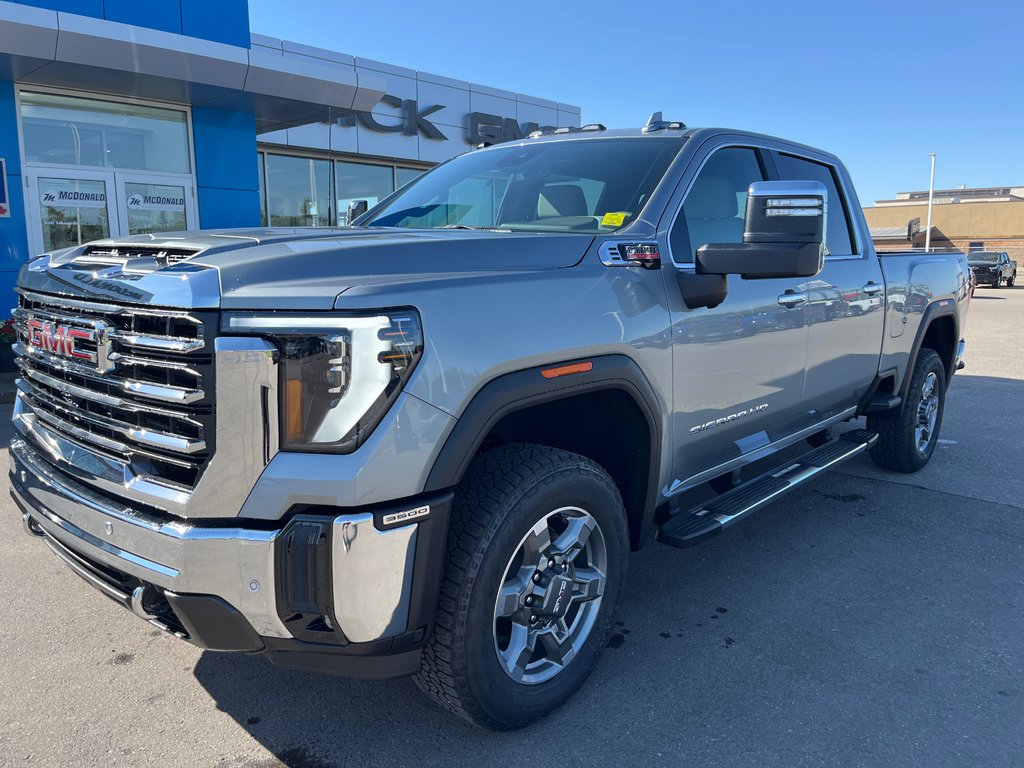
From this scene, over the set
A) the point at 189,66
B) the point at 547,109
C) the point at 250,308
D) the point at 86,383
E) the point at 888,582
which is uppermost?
the point at 547,109

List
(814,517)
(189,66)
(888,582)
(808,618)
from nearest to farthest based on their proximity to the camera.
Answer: (808,618) → (888,582) → (814,517) → (189,66)

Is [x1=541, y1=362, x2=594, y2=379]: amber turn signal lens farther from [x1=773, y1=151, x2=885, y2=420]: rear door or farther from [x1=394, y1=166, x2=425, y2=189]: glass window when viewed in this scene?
[x1=394, y1=166, x2=425, y2=189]: glass window

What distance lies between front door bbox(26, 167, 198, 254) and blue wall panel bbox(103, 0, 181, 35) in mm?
2155

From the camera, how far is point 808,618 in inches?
133

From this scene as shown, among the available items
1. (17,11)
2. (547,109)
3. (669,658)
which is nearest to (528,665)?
(669,658)

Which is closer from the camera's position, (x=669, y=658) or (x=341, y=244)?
(x=341, y=244)

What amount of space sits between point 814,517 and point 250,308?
385cm

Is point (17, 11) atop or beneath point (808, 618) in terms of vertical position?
atop

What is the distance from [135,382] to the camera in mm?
2133

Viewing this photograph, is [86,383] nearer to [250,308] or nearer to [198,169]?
[250,308]

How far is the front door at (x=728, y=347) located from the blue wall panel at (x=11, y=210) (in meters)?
10.5

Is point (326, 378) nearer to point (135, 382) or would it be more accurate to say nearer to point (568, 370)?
point (135, 382)

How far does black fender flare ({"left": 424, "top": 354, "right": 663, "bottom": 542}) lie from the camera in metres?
2.12

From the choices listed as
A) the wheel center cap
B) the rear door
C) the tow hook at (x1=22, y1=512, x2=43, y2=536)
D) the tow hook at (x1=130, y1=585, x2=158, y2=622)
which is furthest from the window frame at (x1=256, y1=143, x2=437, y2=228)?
the tow hook at (x1=130, y1=585, x2=158, y2=622)
